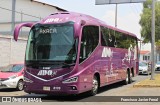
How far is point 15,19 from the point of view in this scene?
30.4 meters

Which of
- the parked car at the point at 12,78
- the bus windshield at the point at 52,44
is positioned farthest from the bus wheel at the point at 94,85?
the parked car at the point at 12,78

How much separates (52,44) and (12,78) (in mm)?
4327

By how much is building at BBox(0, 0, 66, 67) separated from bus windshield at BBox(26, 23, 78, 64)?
37.3 feet

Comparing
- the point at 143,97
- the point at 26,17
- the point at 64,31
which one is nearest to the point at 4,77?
the point at 64,31

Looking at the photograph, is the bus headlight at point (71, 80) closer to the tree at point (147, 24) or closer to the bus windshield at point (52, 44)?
the bus windshield at point (52, 44)

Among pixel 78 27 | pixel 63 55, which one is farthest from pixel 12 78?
pixel 78 27

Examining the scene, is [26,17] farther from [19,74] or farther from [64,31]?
[64,31]

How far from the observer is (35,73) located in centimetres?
1345

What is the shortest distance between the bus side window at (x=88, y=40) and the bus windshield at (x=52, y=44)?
21.2 inches

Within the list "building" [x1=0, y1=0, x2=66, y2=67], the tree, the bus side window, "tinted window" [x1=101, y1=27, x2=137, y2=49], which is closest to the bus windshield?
the bus side window

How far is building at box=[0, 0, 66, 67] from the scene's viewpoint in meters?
25.4

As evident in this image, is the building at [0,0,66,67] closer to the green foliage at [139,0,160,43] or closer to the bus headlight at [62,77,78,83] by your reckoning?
the bus headlight at [62,77,78,83]

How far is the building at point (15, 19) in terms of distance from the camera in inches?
1000

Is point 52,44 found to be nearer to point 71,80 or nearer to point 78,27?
point 78,27
